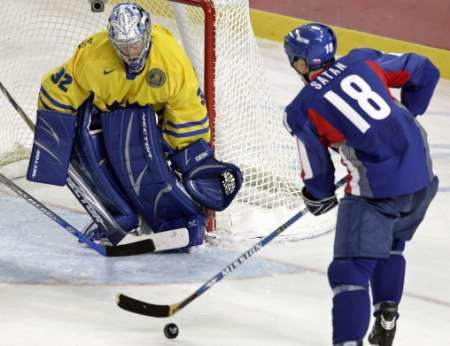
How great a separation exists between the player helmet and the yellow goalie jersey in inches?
2.5

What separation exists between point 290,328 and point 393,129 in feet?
2.57

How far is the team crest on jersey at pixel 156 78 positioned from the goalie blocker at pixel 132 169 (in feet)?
0.39

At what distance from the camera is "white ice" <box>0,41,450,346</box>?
3.48 m

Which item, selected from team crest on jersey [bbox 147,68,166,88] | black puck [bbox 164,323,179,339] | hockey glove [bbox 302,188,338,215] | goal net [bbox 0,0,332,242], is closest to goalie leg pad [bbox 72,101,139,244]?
team crest on jersey [bbox 147,68,166,88]

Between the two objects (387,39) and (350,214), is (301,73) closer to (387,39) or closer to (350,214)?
(350,214)

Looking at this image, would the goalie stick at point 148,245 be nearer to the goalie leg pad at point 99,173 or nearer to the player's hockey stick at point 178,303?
the goalie leg pad at point 99,173

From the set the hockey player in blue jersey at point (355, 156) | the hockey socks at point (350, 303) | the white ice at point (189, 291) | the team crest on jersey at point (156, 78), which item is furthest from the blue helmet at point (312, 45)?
the team crest on jersey at point (156, 78)

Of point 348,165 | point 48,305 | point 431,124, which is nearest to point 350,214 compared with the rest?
point 348,165

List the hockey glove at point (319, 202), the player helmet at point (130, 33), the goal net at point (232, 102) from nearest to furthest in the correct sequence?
the hockey glove at point (319, 202), the player helmet at point (130, 33), the goal net at point (232, 102)

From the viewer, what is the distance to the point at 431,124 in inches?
240

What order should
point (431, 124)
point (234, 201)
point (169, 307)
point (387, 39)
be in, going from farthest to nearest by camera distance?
point (387, 39)
point (431, 124)
point (234, 201)
point (169, 307)

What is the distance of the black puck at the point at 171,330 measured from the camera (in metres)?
3.43

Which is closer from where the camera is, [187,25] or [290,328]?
[290,328]

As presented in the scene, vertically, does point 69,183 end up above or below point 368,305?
below
